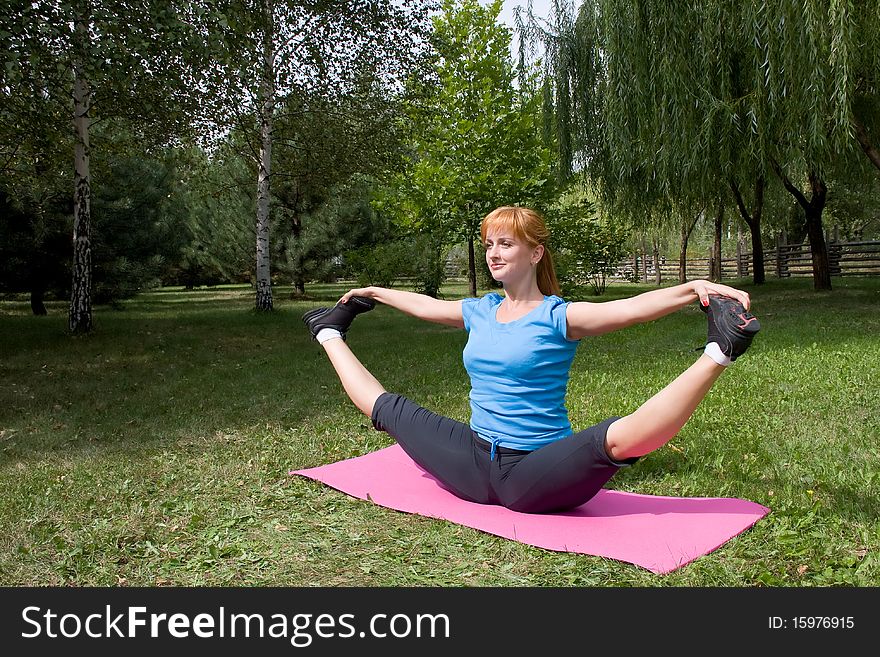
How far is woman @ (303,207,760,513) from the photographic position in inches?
115

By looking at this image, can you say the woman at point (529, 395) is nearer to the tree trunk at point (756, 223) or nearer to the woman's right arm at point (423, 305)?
the woman's right arm at point (423, 305)

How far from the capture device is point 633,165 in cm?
1066

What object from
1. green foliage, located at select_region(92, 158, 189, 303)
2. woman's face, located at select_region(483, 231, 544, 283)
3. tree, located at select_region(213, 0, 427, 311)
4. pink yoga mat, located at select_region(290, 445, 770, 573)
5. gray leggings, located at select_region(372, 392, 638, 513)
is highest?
tree, located at select_region(213, 0, 427, 311)

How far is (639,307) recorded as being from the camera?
9.88 ft

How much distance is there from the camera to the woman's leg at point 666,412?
9.20ft

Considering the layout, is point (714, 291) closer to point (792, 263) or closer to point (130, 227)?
point (130, 227)

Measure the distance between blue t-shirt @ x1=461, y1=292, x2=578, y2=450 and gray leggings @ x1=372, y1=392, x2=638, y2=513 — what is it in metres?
0.09

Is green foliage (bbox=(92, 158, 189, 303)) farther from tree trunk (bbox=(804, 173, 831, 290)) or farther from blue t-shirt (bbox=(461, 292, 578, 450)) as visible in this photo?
blue t-shirt (bbox=(461, 292, 578, 450))

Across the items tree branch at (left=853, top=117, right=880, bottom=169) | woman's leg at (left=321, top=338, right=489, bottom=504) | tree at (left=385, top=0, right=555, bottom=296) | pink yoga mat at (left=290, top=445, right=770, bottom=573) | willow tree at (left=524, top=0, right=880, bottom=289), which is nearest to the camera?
pink yoga mat at (left=290, top=445, right=770, bottom=573)

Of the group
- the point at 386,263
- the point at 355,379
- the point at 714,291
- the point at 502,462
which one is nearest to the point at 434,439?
the point at 502,462

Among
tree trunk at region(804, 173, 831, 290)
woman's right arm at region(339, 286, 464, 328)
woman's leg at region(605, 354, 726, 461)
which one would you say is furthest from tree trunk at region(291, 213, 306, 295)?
woman's leg at region(605, 354, 726, 461)

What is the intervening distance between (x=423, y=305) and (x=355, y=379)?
0.52 meters

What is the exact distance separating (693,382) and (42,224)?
49.4 ft

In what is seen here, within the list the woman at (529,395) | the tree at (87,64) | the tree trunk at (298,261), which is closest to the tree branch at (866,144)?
the tree at (87,64)
